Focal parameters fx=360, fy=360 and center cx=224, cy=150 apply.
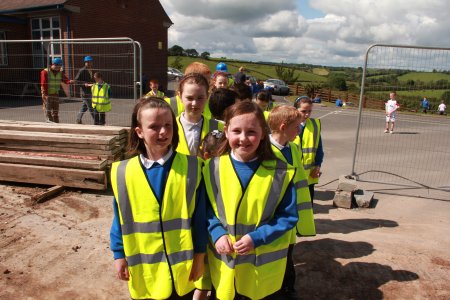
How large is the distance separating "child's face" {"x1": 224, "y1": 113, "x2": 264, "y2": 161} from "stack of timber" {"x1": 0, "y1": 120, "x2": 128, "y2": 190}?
4.08 metres

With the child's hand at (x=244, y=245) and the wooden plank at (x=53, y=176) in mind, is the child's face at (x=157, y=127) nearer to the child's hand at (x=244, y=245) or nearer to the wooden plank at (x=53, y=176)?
the child's hand at (x=244, y=245)

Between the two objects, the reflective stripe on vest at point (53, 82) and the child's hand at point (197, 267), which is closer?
the child's hand at point (197, 267)

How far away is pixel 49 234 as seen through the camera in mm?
4359

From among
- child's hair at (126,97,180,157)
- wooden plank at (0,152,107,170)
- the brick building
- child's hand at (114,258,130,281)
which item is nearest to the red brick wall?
the brick building

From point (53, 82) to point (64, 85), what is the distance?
3873 mm

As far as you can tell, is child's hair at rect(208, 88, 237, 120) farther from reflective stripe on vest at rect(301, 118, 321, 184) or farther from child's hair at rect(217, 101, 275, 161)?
reflective stripe on vest at rect(301, 118, 321, 184)

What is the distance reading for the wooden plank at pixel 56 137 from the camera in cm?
593

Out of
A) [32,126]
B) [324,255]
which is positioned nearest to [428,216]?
[324,255]

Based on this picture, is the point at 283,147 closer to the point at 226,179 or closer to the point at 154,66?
the point at 226,179

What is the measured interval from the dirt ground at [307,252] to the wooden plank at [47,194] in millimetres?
92

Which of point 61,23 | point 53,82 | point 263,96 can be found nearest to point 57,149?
point 263,96

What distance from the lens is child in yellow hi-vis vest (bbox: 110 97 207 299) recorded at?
205 cm

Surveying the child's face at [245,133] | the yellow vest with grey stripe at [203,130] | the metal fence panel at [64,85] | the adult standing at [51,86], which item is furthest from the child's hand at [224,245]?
the adult standing at [51,86]

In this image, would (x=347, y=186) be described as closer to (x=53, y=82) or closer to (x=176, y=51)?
(x=53, y=82)
